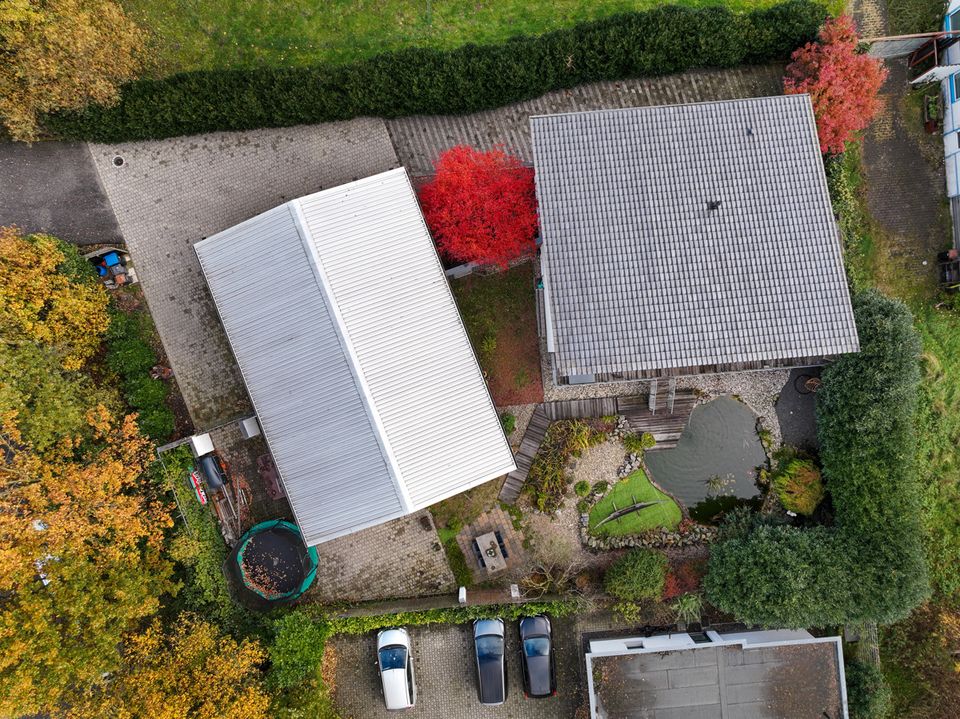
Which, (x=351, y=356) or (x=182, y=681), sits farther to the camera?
(x=351, y=356)

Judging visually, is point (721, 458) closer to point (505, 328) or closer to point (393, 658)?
point (505, 328)

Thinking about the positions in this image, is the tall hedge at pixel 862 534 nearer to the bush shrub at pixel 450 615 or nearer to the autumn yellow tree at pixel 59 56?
the bush shrub at pixel 450 615

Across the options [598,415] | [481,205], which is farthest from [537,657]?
[481,205]

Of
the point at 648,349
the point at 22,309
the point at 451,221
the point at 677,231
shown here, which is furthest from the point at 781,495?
the point at 22,309

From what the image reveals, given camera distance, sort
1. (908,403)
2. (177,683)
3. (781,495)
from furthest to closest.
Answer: (781,495) < (908,403) < (177,683)

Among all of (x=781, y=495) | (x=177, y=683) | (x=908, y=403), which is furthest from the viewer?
(x=781, y=495)

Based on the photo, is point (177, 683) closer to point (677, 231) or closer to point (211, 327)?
point (211, 327)

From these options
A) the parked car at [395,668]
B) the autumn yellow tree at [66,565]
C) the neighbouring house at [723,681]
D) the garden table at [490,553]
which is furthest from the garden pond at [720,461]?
the autumn yellow tree at [66,565]
